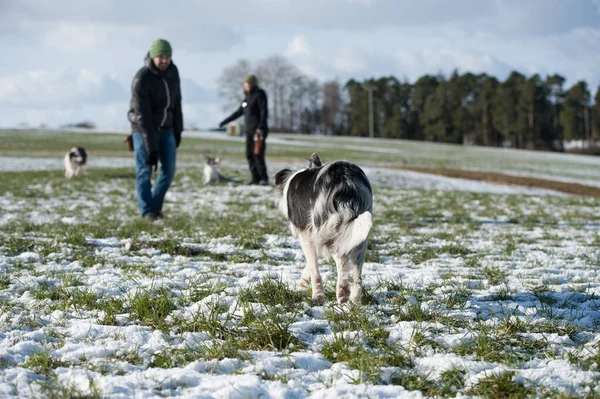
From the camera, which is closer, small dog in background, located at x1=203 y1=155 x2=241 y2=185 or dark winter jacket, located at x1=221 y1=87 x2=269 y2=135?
dark winter jacket, located at x1=221 y1=87 x2=269 y2=135

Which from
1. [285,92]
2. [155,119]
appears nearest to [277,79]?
[285,92]

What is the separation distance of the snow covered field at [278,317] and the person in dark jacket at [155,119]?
3.62ft

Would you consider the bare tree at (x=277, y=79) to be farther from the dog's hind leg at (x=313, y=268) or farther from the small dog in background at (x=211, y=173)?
the dog's hind leg at (x=313, y=268)

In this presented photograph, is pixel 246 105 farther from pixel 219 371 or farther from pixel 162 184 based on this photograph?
pixel 219 371

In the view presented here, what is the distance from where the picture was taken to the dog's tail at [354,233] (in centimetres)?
352

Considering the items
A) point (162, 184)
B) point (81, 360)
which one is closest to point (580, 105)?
point (162, 184)

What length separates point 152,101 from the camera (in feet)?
26.1

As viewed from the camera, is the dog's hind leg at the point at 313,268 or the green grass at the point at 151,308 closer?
the green grass at the point at 151,308

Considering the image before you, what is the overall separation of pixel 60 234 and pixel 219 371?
184 inches

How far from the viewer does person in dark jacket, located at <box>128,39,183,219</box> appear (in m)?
7.75

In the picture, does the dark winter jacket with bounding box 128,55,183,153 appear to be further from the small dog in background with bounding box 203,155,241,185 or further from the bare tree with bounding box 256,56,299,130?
the bare tree with bounding box 256,56,299,130

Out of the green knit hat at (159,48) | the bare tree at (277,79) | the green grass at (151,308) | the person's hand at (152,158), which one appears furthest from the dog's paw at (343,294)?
the bare tree at (277,79)

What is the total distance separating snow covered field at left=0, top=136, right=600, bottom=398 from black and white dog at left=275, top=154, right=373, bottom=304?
0.75ft

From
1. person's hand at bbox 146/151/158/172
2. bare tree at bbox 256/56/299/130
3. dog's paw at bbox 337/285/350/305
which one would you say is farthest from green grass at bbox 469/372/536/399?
bare tree at bbox 256/56/299/130
